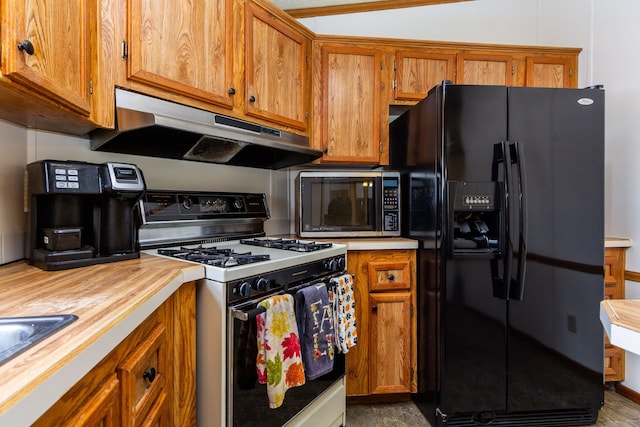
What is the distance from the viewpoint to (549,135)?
1.67 m

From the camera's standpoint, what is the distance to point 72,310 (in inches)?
26.5

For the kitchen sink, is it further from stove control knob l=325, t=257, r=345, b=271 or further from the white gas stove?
stove control knob l=325, t=257, r=345, b=271

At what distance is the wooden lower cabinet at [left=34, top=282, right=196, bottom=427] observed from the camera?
23.4 inches

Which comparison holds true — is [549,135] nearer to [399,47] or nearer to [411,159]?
[411,159]

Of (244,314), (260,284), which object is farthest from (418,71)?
(244,314)

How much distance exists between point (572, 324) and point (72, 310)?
2.08 meters

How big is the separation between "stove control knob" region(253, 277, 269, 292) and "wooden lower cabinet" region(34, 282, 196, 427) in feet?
0.69

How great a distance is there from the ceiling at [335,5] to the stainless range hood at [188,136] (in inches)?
44.0

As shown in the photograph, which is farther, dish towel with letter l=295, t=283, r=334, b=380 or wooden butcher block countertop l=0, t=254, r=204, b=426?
dish towel with letter l=295, t=283, r=334, b=380

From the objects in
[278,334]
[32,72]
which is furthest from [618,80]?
[32,72]

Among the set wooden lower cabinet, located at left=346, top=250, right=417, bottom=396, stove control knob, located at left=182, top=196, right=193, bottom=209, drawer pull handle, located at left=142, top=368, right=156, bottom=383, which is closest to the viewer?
drawer pull handle, located at left=142, top=368, right=156, bottom=383

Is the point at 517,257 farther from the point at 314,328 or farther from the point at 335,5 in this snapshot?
the point at 335,5

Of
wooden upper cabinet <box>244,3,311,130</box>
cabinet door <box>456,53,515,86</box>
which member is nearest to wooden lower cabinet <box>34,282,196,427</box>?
wooden upper cabinet <box>244,3,311,130</box>

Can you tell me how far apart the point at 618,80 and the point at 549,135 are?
3.28 ft
